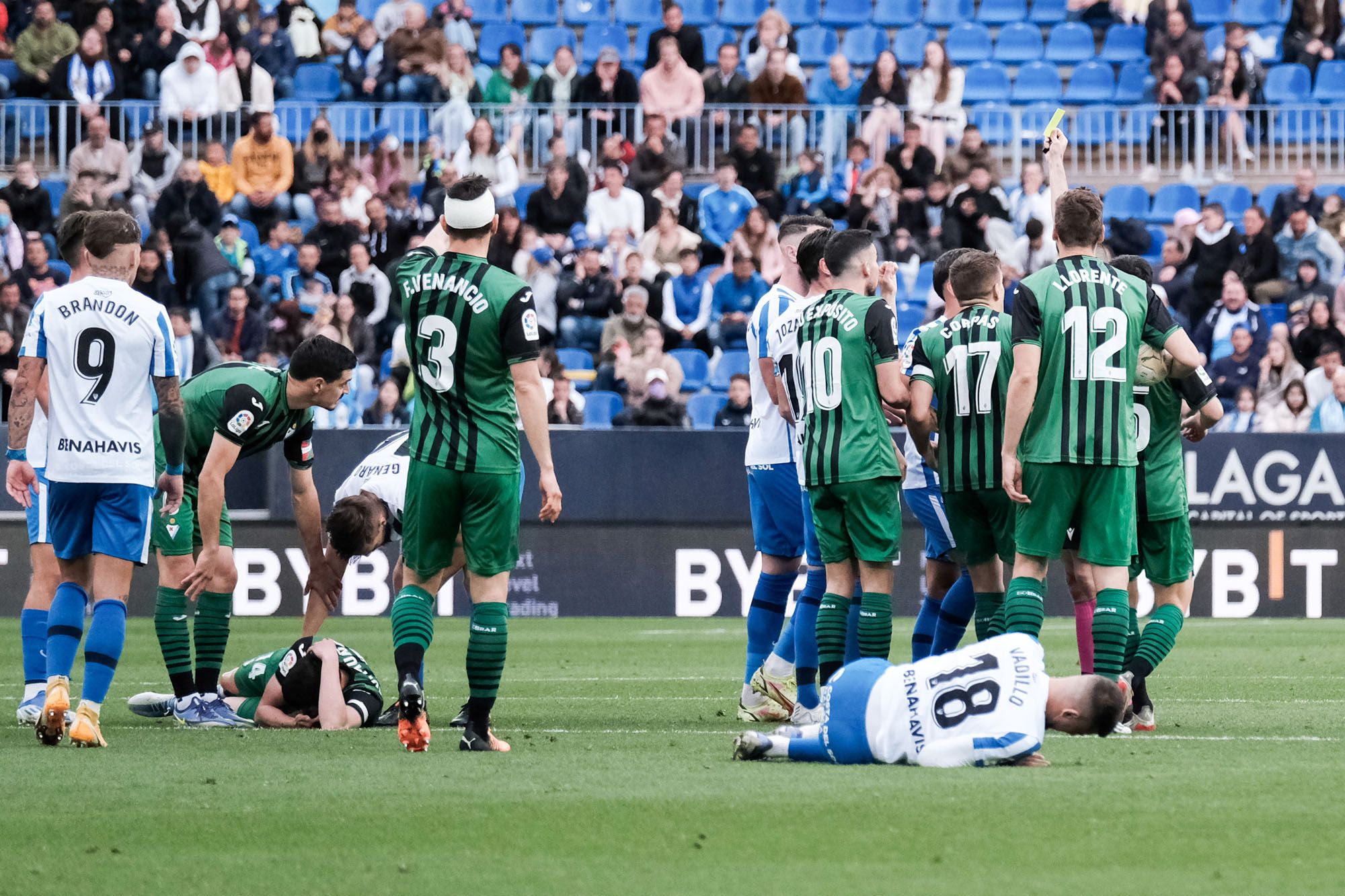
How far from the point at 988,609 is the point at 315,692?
3.04m

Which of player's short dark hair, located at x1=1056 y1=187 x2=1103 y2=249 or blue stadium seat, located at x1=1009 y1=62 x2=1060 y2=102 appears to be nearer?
player's short dark hair, located at x1=1056 y1=187 x2=1103 y2=249

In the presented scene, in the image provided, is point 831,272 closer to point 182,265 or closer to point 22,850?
point 22,850

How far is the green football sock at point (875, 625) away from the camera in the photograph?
7.75 metres

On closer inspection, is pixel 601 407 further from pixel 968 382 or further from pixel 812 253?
pixel 968 382

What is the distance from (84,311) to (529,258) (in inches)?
477

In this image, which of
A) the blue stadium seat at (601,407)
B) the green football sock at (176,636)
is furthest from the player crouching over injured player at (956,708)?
the blue stadium seat at (601,407)

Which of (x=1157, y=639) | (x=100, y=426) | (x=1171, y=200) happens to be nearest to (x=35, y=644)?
(x=100, y=426)

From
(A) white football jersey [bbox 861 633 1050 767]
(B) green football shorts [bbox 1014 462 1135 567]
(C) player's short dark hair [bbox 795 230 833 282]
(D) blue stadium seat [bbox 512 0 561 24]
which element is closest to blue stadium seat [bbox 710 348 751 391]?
(D) blue stadium seat [bbox 512 0 561 24]

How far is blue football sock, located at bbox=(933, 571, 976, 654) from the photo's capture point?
8727mm

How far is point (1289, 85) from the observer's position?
2317 cm

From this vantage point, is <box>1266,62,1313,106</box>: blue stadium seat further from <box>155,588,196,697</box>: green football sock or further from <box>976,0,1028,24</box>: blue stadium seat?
<box>155,588,196,697</box>: green football sock

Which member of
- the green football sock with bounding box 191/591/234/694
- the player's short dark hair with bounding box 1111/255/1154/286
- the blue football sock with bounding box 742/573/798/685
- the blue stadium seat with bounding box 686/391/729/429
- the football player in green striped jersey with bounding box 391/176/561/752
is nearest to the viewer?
the football player in green striped jersey with bounding box 391/176/561/752

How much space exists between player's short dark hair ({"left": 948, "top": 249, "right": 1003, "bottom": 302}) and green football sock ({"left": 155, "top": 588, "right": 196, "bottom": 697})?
12.4ft

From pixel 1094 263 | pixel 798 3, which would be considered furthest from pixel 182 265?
pixel 1094 263
